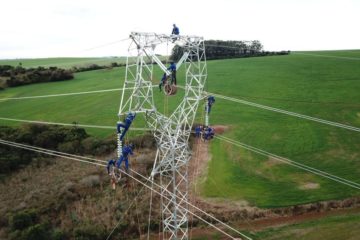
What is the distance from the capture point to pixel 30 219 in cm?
3303

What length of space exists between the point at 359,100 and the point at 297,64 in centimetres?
3073

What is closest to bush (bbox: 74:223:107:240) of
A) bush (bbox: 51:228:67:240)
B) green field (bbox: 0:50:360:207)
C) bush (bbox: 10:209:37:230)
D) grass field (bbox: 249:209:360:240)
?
bush (bbox: 51:228:67:240)

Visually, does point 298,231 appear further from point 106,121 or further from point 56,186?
point 106,121

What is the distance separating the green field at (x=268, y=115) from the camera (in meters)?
38.4

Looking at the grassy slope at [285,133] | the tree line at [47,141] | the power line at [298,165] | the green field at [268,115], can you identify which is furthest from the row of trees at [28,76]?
the power line at [298,165]

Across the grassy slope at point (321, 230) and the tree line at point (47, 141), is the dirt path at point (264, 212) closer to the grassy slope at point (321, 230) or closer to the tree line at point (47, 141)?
the grassy slope at point (321, 230)

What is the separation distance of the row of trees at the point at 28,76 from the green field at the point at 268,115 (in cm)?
220

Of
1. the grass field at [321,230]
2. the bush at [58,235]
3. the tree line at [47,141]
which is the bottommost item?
the bush at [58,235]

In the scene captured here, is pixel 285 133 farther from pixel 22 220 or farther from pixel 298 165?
pixel 22 220

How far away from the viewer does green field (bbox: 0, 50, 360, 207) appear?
38.4 m

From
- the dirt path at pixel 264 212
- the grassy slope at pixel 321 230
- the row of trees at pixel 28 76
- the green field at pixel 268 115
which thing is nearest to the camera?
the grassy slope at pixel 321 230

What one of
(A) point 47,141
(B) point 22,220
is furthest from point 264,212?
(A) point 47,141

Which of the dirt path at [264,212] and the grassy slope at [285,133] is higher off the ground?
the grassy slope at [285,133]

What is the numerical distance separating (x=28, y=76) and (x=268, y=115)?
5648cm
